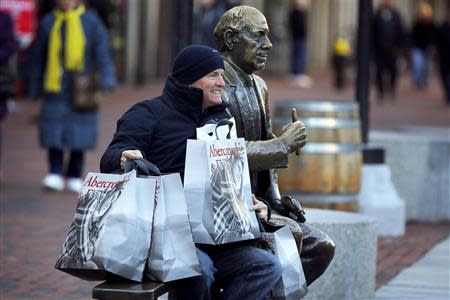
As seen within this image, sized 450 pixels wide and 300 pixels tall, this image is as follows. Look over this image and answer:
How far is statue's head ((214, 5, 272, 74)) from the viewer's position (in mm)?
6539

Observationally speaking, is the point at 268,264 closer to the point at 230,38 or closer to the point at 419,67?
the point at 230,38

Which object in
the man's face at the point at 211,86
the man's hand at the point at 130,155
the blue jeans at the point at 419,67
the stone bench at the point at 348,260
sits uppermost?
the man's face at the point at 211,86

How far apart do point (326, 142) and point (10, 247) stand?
233 centimetres

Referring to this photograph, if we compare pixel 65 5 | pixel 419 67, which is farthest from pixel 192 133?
pixel 419 67

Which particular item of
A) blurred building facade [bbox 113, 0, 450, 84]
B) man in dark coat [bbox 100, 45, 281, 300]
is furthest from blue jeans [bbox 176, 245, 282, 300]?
blurred building facade [bbox 113, 0, 450, 84]

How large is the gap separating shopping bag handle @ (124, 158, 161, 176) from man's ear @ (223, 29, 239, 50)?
1.09 m

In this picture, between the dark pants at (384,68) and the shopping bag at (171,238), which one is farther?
the dark pants at (384,68)

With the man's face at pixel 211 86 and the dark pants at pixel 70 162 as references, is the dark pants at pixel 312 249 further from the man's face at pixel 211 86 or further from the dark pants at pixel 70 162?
the dark pants at pixel 70 162

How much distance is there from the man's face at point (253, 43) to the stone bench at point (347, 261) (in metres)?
1.54

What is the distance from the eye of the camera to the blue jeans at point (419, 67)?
3312 centimetres

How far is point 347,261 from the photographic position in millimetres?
8039

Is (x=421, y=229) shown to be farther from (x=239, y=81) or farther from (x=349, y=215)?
(x=239, y=81)

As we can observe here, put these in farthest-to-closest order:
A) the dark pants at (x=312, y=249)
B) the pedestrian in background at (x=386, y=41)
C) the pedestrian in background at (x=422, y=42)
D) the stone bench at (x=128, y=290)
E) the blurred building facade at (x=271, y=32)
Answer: the pedestrian in background at (x=422, y=42)
the blurred building facade at (x=271, y=32)
the pedestrian in background at (x=386, y=41)
the dark pants at (x=312, y=249)
the stone bench at (x=128, y=290)

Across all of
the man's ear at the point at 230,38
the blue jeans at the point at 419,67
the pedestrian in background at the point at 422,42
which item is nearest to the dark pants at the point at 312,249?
the man's ear at the point at 230,38
